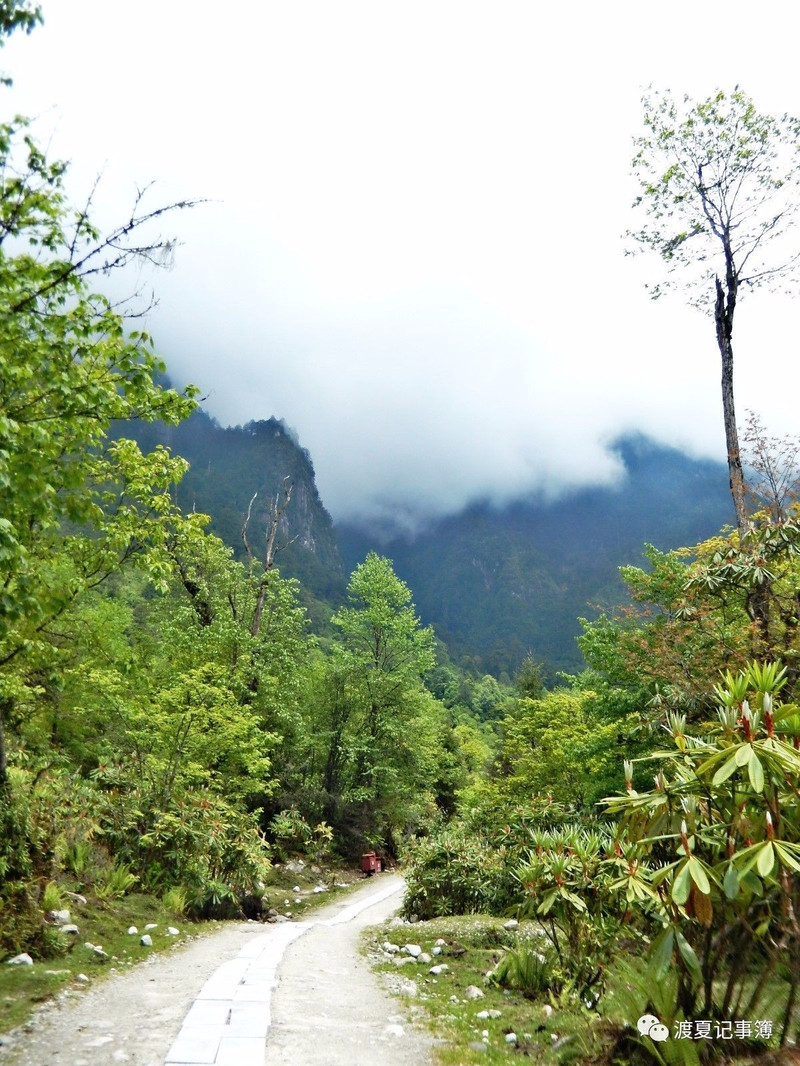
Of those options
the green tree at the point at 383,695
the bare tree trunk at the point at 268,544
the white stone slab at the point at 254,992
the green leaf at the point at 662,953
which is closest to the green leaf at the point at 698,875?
the green leaf at the point at 662,953

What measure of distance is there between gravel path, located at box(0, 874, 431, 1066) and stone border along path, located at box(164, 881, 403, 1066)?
3.6 inches

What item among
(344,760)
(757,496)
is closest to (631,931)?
(757,496)

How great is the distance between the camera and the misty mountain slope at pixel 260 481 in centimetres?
10144

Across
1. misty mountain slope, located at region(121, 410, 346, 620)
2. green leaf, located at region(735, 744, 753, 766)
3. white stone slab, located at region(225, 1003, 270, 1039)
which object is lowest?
white stone slab, located at region(225, 1003, 270, 1039)

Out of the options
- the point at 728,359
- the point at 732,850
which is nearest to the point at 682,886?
the point at 732,850

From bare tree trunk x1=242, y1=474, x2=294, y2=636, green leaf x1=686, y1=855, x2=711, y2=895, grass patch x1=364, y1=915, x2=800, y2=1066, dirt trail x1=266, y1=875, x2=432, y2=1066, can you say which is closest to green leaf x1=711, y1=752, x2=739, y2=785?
green leaf x1=686, y1=855, x2=711, y2=895

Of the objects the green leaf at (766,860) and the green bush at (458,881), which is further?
the green bush at (458,881)

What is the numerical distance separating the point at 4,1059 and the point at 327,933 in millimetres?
7545

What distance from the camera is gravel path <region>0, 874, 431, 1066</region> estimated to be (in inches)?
169

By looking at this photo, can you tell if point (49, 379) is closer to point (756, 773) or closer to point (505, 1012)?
point (756, 773)

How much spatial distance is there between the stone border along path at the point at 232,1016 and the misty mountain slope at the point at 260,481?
78.9 m

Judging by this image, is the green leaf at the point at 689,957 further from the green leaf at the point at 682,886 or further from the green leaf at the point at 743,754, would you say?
the green leaf at the point at 743,754

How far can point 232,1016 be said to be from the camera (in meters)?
5.09

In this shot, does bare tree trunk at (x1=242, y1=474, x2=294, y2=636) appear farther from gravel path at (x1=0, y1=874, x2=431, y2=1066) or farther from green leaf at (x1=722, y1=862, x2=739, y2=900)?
green leaf at (x1=722, y1=862, x2=739, y2=900)
